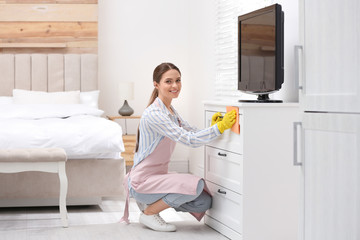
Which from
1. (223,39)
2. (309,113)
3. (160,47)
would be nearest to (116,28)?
(160,47)

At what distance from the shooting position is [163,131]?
3.53 metres

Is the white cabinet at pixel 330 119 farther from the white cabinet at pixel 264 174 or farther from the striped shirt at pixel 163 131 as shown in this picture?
the striped shirt at pixel 163 131

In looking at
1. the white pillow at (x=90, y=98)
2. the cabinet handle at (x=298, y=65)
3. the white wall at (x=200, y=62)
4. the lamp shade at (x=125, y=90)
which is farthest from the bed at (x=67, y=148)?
the cabinet handle at (x=298, y=65)

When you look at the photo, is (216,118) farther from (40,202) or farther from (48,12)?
(48,12)

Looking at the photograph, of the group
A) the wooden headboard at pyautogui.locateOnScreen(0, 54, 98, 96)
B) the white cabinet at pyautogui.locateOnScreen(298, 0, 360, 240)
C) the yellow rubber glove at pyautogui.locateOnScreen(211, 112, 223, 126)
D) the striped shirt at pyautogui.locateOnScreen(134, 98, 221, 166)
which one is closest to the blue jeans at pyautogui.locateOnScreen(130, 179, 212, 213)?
the striped shirt at pyautogui.locateOnScreen(134, 98, 221, 166)

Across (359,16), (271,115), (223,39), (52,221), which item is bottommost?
(52,221)

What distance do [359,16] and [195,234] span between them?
196 centimetres

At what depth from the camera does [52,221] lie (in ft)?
13.1

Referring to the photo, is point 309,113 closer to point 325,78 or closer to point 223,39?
point 325,78

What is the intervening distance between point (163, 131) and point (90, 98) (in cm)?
237

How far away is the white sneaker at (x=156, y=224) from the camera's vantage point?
3588 mm

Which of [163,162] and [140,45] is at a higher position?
[140,45]

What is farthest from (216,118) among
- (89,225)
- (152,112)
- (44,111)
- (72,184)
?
(44,111)

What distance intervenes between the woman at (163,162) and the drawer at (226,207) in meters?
0.06
